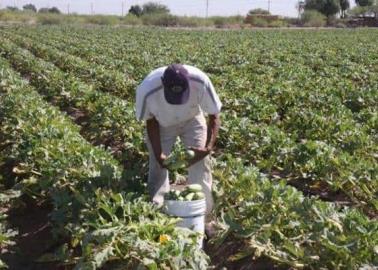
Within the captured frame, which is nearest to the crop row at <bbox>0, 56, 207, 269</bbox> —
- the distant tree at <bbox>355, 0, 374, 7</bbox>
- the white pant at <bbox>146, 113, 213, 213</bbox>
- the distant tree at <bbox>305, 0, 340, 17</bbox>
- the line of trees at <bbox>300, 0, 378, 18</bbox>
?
the white pant at <bbox>146, 113, 213, 213</bbox>

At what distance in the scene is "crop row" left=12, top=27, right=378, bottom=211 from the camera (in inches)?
247

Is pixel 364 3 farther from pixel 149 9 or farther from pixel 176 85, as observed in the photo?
pixel 176 85

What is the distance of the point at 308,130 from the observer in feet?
27.6

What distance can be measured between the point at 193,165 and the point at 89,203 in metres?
1.06

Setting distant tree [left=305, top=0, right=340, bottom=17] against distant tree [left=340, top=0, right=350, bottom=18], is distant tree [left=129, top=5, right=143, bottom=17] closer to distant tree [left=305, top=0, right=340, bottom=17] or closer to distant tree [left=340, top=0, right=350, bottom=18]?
distant tree [left=305, top=0, right=340, bottom=17]

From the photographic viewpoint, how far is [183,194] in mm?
4957

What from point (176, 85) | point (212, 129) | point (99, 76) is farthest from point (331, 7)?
point (176, 85)

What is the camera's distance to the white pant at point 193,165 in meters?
5.52

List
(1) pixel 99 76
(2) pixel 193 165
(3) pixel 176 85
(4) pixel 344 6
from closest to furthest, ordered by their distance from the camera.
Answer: (3) pixel 176 85, (2) pixel 193 165, (1) pixel 99 76, (4) pixel 344 6

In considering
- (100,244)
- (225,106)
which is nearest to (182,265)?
(100,244)

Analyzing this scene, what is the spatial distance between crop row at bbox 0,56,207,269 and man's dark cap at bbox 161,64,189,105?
2.90ft

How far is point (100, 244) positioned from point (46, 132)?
314 centimetres

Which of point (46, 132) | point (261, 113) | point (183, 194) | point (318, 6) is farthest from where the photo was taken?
point (318, 6)

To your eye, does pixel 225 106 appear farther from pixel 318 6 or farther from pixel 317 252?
pixel 318 6
